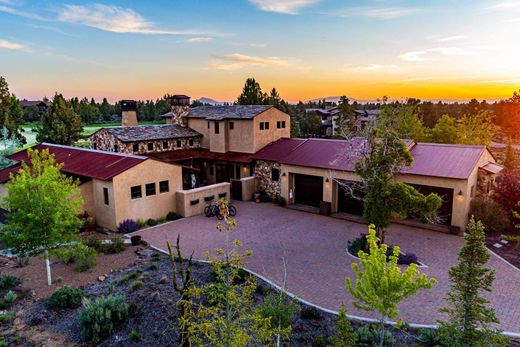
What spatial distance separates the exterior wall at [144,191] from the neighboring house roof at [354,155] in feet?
24.2

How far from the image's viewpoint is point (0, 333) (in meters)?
11.6

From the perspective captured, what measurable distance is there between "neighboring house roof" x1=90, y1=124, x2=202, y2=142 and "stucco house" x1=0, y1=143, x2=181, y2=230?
187 inches

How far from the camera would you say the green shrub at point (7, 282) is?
46.6 feet

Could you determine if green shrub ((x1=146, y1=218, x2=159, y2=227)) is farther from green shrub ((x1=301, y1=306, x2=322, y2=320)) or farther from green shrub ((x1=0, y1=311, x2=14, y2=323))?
green shrub ((x1=301, y1=306, x2=322, y2=320))

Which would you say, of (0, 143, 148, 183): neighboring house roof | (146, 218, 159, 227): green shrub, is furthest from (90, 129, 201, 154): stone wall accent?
(146, 218, 159, 227): green shrub

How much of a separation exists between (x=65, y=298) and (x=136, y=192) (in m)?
9.43

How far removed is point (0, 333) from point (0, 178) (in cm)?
1714

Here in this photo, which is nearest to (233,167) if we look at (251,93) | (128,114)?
(128,114)

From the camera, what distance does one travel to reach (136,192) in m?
21.8

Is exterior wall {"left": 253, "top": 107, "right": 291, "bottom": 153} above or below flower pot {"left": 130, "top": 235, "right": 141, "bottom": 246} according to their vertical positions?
above

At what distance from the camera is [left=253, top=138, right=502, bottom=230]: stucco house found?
20.0m

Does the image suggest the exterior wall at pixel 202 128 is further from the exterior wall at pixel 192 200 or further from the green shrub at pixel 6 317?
the green shrub at pixel 6 317

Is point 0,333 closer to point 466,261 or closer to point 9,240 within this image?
point 9,240

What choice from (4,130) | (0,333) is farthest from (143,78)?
(0,333)
